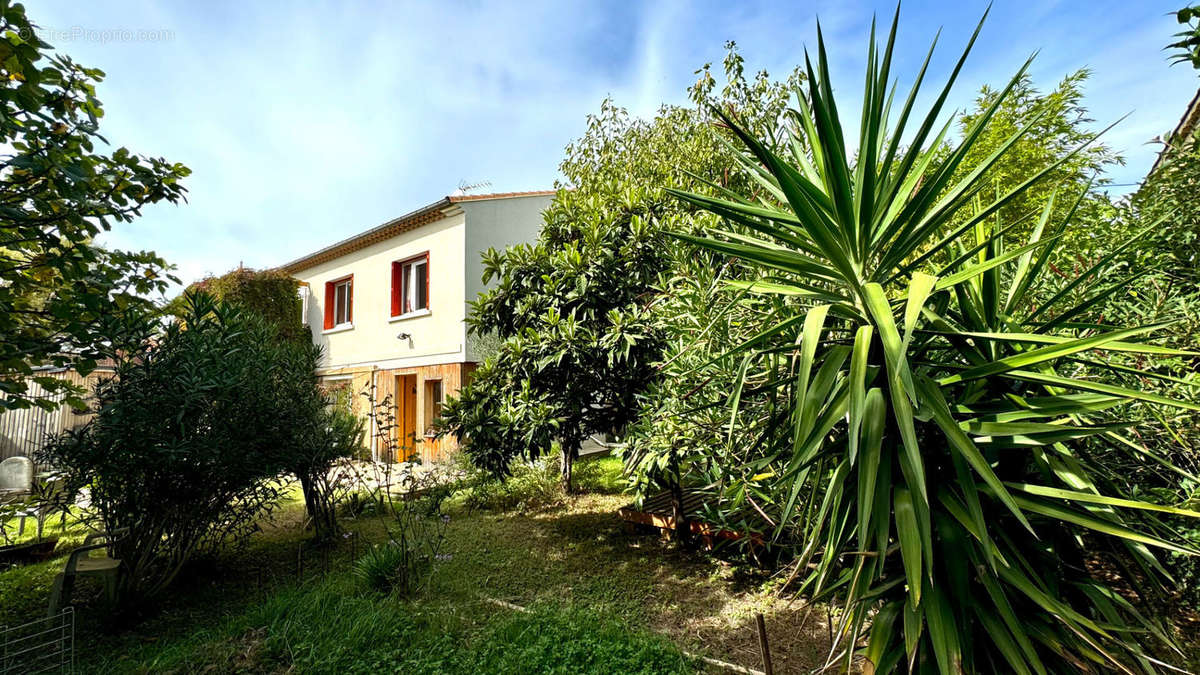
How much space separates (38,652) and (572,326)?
4.83 m

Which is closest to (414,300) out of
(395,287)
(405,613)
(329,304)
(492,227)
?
(395,287)

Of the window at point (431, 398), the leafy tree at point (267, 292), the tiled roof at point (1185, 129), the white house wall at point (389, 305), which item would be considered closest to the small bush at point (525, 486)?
the window at point (431, 398)

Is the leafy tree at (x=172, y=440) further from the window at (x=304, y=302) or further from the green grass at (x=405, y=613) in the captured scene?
the window at (x=304, y=302)

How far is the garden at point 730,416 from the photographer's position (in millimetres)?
2029

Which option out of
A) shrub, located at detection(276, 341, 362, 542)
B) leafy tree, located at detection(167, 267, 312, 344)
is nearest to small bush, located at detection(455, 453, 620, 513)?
shrub, located at detection(276, 341, 362, 542)

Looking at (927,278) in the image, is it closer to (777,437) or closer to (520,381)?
(777,437)

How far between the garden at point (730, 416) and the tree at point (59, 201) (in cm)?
3

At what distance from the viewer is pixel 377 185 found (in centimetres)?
1394

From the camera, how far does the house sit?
40.1ft

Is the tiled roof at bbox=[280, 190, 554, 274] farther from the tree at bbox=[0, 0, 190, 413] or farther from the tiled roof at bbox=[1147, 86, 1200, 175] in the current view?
the tiled roof at bbox=[1147, 86, 1200, 175]

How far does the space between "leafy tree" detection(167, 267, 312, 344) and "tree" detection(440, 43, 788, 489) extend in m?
11.5

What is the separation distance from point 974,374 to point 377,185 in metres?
14.7

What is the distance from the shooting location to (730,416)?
3256 mm

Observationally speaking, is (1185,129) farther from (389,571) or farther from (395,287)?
(395,287)
